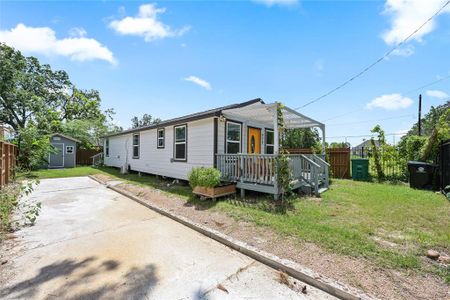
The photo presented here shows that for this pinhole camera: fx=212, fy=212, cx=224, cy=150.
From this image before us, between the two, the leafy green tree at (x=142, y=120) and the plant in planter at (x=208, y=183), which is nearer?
the plant in planter at (x=208, y=183)

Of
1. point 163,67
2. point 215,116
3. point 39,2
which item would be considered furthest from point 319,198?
point 39,2

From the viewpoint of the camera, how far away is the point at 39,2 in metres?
6.35

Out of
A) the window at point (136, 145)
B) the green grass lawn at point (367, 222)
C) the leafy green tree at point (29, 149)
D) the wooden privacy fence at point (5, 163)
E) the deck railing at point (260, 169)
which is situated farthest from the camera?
the leafy green tree at point (29, 149)

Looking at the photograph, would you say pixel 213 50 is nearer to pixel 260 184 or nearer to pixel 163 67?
pixel 163 67

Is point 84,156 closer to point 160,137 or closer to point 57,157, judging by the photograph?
point 57,157

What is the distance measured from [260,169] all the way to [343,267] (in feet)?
11.9

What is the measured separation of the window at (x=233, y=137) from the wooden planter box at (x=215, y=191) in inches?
76.1

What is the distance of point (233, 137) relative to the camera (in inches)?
326

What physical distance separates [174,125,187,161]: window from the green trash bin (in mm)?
8040

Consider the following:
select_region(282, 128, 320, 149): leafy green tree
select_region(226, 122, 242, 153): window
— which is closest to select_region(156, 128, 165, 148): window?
select_region(226, 122, 242, 153): window

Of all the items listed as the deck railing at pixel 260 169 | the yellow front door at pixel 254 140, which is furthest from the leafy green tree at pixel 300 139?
the deck railing at pixel 260 169

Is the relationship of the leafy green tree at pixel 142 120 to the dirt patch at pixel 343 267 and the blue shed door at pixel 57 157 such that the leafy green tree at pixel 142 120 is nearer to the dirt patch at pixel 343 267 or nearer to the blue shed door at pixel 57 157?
the blue shed door at pixel 57 157

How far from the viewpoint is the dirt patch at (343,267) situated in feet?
7.33

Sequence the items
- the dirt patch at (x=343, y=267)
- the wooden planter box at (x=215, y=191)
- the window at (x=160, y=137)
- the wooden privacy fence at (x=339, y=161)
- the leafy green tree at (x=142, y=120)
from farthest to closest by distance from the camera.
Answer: the leafy green tree at (x=142, y=120) → the wooden privacy fence at (x=339, y=161) → the window at (x=160, y=137) → the wooden planter box at (x=215, y=191) → the dirt patch at (x=343, y=267)
